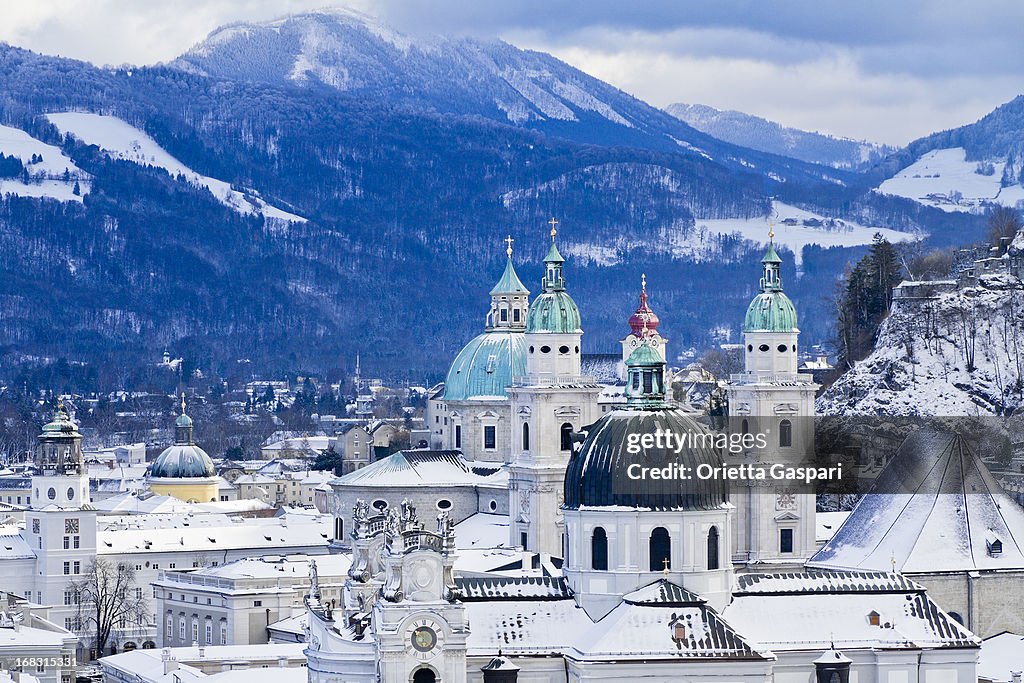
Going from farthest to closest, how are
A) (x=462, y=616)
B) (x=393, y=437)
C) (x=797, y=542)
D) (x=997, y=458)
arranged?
(x=393, y=437) < (x=997, y=458) < (x=797, y=542) < (x=462, y=616)

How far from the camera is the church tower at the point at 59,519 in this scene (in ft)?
392

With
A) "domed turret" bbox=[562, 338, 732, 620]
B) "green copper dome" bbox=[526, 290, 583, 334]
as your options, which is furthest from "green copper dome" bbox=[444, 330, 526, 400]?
"domed turret" bbox=[562, 338, 732, 620]

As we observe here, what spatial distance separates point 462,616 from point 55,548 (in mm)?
60024

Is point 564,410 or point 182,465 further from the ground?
point 182,465

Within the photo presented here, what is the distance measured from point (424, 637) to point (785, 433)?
3031 cm

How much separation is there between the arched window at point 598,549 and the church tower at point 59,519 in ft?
187

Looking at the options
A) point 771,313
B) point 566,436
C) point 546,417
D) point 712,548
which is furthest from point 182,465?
point 712,548

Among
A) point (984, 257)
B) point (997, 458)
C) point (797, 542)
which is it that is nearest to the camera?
point (797, 542)

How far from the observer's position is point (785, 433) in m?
91.1

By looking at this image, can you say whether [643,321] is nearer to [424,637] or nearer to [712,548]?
[712,548]

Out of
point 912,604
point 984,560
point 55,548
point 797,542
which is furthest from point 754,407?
point 55,548

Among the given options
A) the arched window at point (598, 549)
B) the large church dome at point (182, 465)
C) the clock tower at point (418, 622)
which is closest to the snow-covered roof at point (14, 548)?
the large church dome at point (182, 465)

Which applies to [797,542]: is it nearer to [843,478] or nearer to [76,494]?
[843,478]

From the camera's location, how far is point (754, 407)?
90938 mm
